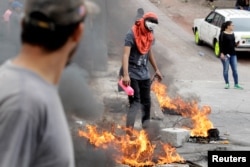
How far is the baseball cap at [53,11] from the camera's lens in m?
1.92

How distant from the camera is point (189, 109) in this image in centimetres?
902

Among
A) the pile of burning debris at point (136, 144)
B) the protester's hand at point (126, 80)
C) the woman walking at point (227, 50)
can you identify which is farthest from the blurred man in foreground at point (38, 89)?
the woman walking at point (227, 50)

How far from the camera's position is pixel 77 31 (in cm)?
202

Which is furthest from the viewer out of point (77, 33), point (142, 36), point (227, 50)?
point (227, 50)

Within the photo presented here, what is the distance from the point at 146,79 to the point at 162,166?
142 cm

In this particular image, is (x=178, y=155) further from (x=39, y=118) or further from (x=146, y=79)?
(x=39, y=118)

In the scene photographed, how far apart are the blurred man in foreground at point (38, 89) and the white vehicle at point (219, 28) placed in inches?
600

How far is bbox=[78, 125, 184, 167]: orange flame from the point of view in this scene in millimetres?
6402

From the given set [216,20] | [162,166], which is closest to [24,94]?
[162,166]

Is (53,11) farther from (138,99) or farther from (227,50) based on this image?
(227,50)

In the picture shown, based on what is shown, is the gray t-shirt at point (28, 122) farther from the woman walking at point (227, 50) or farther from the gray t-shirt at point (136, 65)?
the woman walking at point (227, 50)

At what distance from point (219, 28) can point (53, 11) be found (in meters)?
15.7

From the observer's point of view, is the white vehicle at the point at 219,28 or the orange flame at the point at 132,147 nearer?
the orange flame at the point at 132,147

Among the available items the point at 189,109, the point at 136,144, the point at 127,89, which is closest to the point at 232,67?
the point at 189,109
